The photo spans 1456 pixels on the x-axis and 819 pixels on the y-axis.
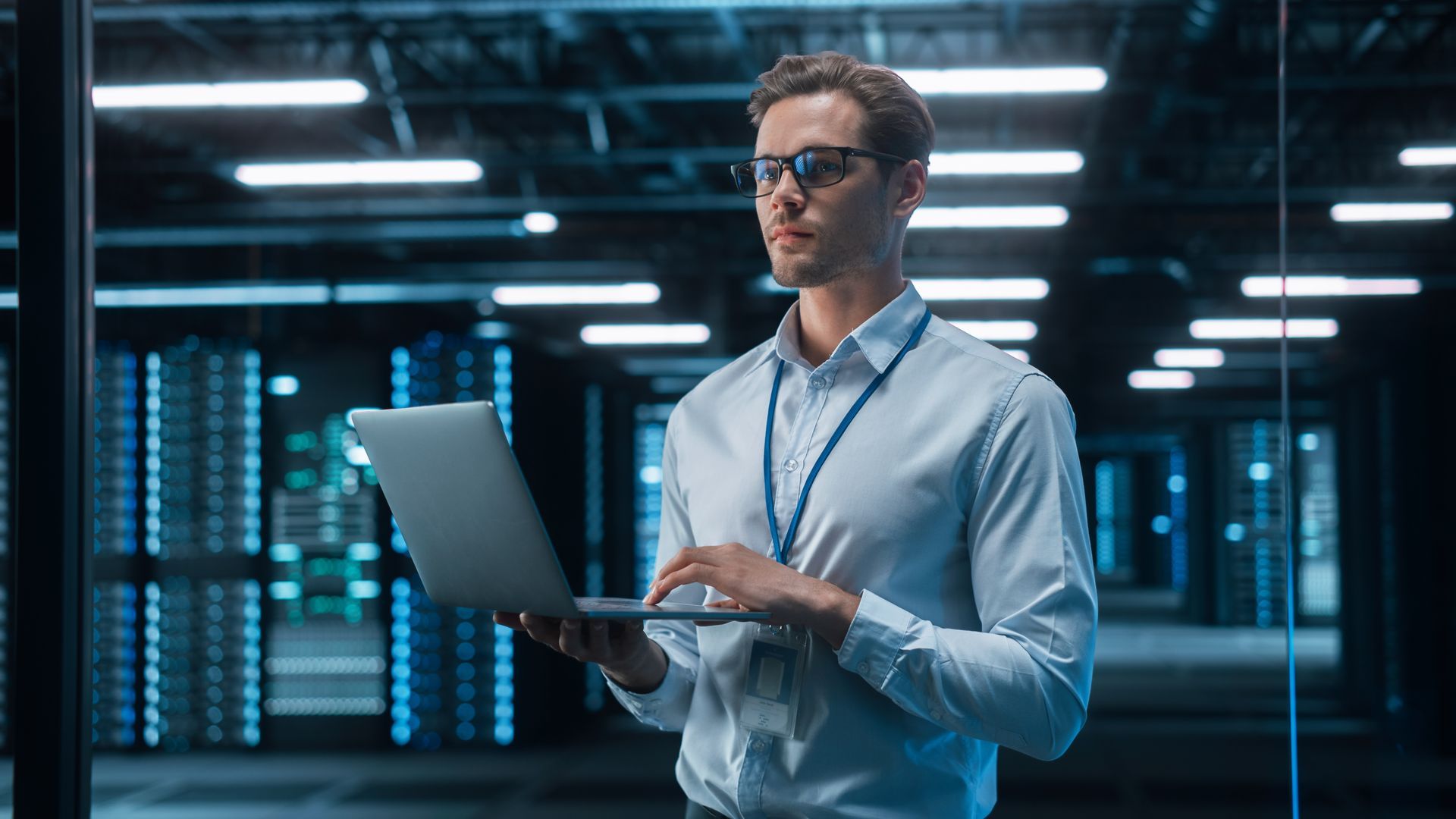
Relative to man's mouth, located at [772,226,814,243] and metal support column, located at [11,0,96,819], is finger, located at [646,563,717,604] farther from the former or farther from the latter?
metal support column, located at [11,0,96,819]

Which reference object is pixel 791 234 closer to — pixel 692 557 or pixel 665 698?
pixel 692 557

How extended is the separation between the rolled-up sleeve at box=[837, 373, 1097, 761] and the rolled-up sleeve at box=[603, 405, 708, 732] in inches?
10.5

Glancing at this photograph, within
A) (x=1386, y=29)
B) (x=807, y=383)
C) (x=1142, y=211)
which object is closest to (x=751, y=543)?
(x=807, y=383)

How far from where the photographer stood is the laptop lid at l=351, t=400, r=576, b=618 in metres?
1.02

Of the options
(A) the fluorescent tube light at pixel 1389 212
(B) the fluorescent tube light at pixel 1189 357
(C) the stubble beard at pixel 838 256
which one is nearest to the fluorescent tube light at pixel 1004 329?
(B) the fluorescent tube light at pixel 1189 357

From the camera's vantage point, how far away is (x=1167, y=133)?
6.73 metres

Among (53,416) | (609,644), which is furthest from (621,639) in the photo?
(53,416)

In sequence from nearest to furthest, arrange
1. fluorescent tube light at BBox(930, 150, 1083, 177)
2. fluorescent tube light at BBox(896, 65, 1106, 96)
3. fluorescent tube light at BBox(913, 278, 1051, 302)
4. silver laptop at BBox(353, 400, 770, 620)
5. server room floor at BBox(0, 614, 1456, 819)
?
silver laptop at BBox(353, 400, 770, 620) < fluorescent tube light at BBox(896, 65, 1106, 96) < server room floor at BBox(0, 614, 1456, 819) < fluorescent tube light at BBox(930, 150, 1083, 177) < fluorescent tube light at BBox(913, 278, 1051, 302)

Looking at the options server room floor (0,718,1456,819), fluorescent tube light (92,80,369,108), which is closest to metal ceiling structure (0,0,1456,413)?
fluorescent tube light (92,80,369,108)

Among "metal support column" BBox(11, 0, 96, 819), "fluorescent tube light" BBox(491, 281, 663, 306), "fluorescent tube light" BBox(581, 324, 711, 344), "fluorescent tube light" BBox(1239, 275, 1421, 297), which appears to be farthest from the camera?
"fluorescent tube light" BBox(491, 281, 663, 306)

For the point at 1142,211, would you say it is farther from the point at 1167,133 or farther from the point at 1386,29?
the point at 1386,29

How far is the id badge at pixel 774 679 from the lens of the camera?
112cm

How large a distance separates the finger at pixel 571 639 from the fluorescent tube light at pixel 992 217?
4752mm

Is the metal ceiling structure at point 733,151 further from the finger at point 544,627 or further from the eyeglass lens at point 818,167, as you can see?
the finger at point 544,627
